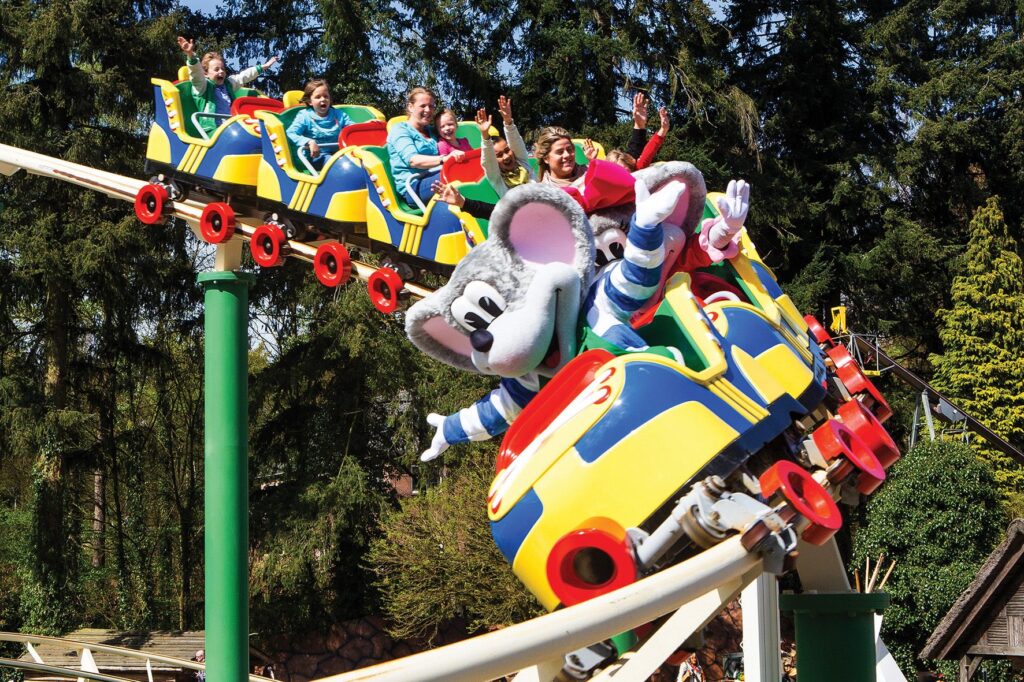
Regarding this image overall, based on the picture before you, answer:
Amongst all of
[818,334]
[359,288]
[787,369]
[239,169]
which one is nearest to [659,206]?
[787,369]

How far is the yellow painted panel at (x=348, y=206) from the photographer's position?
6316 millimetres

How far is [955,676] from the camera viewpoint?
11.7 meters

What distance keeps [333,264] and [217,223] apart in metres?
0.61

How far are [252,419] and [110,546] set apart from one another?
395 cm

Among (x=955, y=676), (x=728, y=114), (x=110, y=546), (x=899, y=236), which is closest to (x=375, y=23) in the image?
(x=728, y=114)

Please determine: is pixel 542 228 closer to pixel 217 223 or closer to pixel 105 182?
pixel 217 223

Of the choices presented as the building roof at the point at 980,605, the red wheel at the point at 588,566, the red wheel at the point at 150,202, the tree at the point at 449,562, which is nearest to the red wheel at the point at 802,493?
the red wheel at the point at 588,566

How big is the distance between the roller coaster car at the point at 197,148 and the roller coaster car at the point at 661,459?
344cm

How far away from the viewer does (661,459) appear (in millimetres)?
3318

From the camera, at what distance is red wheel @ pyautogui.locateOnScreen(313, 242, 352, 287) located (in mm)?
6371

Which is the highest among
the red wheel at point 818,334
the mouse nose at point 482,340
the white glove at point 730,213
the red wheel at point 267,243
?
the red wheel at point 267,243

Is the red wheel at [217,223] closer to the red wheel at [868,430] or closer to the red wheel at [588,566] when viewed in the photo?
the red wheel at [868,430]

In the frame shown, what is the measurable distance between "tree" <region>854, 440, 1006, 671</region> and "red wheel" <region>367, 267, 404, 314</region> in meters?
7.60

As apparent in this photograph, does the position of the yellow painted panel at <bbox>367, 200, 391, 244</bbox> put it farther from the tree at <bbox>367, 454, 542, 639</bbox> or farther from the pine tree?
the pine tree
